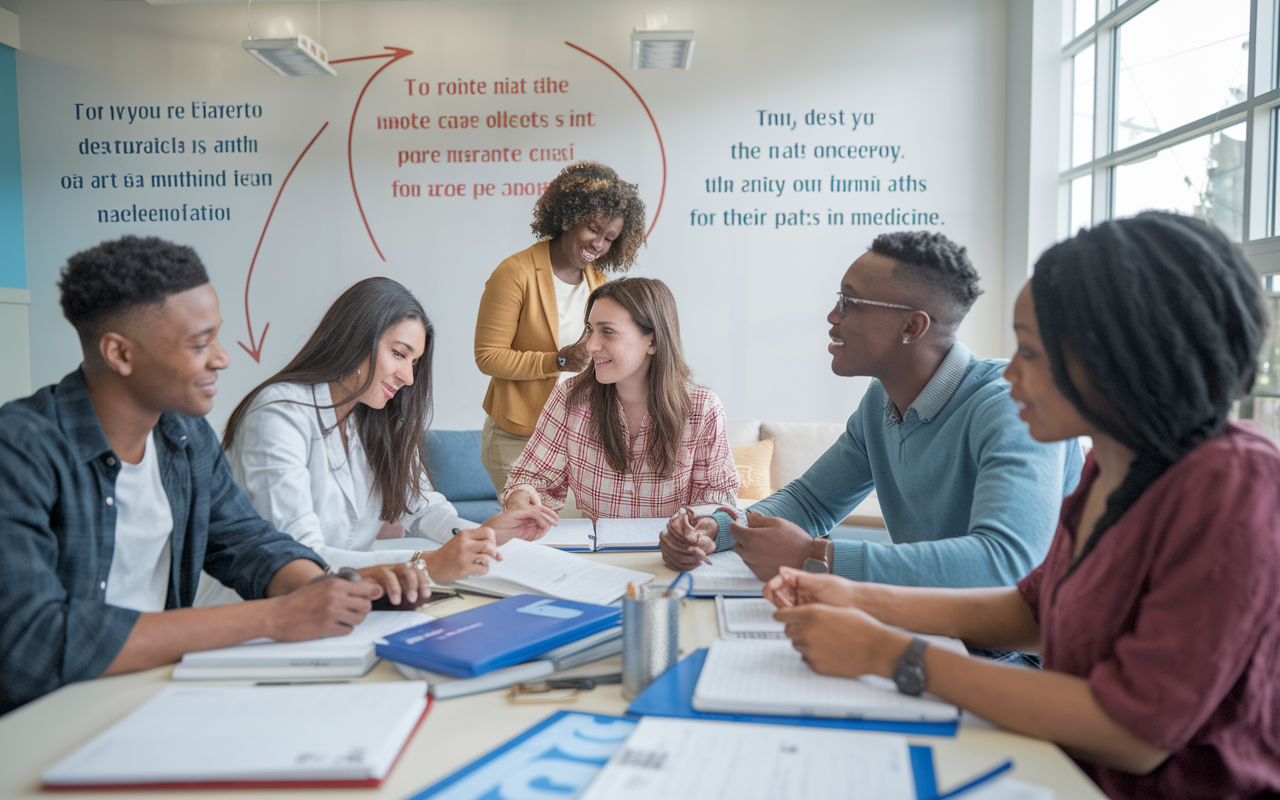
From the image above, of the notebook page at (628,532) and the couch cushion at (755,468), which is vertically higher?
the notebook page at (628,532)

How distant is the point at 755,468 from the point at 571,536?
7.46ft

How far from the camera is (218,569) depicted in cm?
160

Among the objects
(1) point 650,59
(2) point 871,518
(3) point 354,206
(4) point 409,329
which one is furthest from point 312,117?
(2) point 871,518

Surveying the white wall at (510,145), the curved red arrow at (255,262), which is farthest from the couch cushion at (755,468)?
the curved red arrow at (255,262)

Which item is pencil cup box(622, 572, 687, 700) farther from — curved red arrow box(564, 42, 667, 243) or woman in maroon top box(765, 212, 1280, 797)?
curved red arrow box(564, 42, 667, 243)

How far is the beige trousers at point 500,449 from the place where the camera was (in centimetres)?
353

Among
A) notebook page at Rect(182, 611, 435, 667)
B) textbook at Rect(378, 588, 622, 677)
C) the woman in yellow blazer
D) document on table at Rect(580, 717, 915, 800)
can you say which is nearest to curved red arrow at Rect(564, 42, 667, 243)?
the woman in yellow blazer

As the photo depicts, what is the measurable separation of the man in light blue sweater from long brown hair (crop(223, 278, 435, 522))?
847 millimetres

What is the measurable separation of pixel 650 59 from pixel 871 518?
254 cm

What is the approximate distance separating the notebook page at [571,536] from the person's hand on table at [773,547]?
0.47 metres

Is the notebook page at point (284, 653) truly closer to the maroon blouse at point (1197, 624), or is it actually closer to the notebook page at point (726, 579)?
the notebook page at point (726, 579)

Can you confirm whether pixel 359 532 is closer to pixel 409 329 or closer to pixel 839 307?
pixel 409 329

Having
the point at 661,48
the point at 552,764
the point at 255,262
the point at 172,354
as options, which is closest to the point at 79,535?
the point at 172,354

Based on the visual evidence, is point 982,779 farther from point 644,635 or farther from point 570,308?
point 570,308
